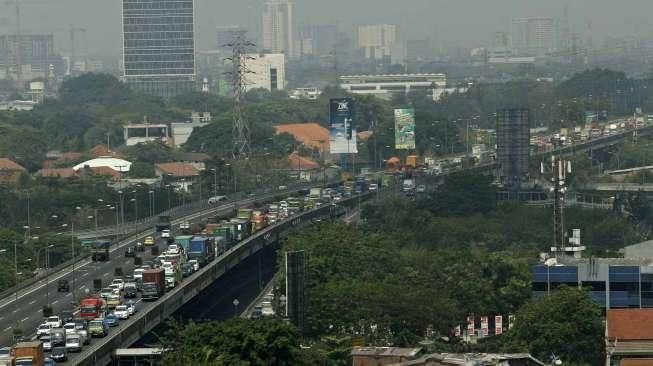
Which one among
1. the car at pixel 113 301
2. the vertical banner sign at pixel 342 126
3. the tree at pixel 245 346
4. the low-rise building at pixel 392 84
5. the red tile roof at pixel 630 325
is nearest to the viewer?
the tree at pixel 245 346

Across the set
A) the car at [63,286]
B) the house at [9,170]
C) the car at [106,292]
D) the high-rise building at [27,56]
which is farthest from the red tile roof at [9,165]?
the high-rise building at [27,56]

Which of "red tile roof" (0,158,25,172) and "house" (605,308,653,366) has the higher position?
"house" (605,308,653,366)

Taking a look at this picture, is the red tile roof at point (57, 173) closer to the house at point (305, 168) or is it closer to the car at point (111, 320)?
the house at point (305, 168)

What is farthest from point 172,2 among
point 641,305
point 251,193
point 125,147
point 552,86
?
point 641,305

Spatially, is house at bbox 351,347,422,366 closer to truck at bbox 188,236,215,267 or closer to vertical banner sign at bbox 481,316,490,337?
vertical banner sign at bbox 481,316,490,337

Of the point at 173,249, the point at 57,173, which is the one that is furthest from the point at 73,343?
the point at 57,173

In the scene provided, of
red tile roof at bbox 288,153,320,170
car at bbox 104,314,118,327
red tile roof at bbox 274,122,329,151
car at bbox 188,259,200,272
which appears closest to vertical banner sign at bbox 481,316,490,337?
car at bbox 104,314,118,327
